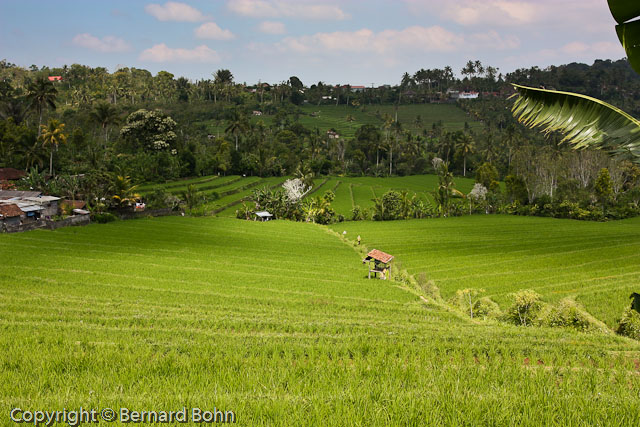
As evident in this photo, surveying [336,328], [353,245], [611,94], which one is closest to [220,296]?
[336,328]

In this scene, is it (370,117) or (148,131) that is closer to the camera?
(148,131)

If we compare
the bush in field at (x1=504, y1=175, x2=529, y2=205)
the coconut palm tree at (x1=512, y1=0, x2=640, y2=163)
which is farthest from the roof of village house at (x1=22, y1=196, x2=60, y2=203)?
the bush in field at (x1=504, y1=175, x2=529, y2=205)

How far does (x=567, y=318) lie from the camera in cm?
1456

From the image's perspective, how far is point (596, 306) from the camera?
19391mm

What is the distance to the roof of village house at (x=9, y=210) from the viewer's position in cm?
4000

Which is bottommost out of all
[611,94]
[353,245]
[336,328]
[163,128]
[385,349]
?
[353,245]

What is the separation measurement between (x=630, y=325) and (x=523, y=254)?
24744 mm

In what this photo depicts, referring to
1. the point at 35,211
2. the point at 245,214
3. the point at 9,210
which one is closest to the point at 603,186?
the point at 245,214

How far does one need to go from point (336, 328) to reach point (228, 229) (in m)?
39.7

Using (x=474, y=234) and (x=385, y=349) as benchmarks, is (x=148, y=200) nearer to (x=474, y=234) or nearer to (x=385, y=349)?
(x=474, y=234)

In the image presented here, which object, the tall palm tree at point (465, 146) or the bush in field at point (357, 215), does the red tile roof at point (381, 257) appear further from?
the tall palm tree at point (465, 146)

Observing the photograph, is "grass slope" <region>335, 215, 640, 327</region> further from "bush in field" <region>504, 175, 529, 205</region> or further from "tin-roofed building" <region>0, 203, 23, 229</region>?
"tin-roofed building" <region>0, 203, 23, 229</region>

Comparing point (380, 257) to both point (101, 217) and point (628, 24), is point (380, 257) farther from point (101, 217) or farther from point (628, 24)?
point (101, 217)
